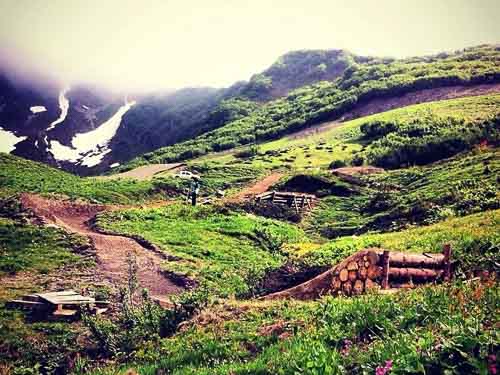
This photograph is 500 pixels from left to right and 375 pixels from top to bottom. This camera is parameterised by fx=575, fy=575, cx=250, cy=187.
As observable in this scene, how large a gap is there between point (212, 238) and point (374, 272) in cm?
1986

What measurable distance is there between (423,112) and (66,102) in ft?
366

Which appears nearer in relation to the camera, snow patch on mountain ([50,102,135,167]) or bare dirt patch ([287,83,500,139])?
bare dirt patch ([287,83,500,139])

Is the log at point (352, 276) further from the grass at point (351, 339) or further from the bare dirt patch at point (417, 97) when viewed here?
the bare dirt patch at point (417, 97)

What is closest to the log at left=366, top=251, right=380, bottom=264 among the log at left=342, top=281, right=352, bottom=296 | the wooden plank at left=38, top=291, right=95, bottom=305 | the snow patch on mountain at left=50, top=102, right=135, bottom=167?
the log at left=342, top=281, right=352, bottom=296

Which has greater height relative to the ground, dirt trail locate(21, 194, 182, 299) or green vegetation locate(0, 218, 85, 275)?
green vegetation locate(0, 218, 85, 275)

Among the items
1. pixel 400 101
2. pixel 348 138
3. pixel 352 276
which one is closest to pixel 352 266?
pixel 352 276

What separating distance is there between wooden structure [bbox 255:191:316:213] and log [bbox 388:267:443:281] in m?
33.1

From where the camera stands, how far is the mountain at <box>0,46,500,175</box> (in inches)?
4793

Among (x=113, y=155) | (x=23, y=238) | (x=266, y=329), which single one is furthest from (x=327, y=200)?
(x=113, y=155)

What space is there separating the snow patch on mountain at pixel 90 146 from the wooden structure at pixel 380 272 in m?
123

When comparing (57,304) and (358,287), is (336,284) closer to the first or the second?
(358,287)

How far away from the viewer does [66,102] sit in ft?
541

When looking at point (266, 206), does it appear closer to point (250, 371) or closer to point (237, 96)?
point (250, 371)

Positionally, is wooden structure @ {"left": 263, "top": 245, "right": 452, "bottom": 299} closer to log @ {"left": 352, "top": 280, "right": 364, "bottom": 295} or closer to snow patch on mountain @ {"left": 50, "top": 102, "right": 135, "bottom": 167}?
log @ {"left": 352, "top": 280, "right": 364, "bottom": 295}
